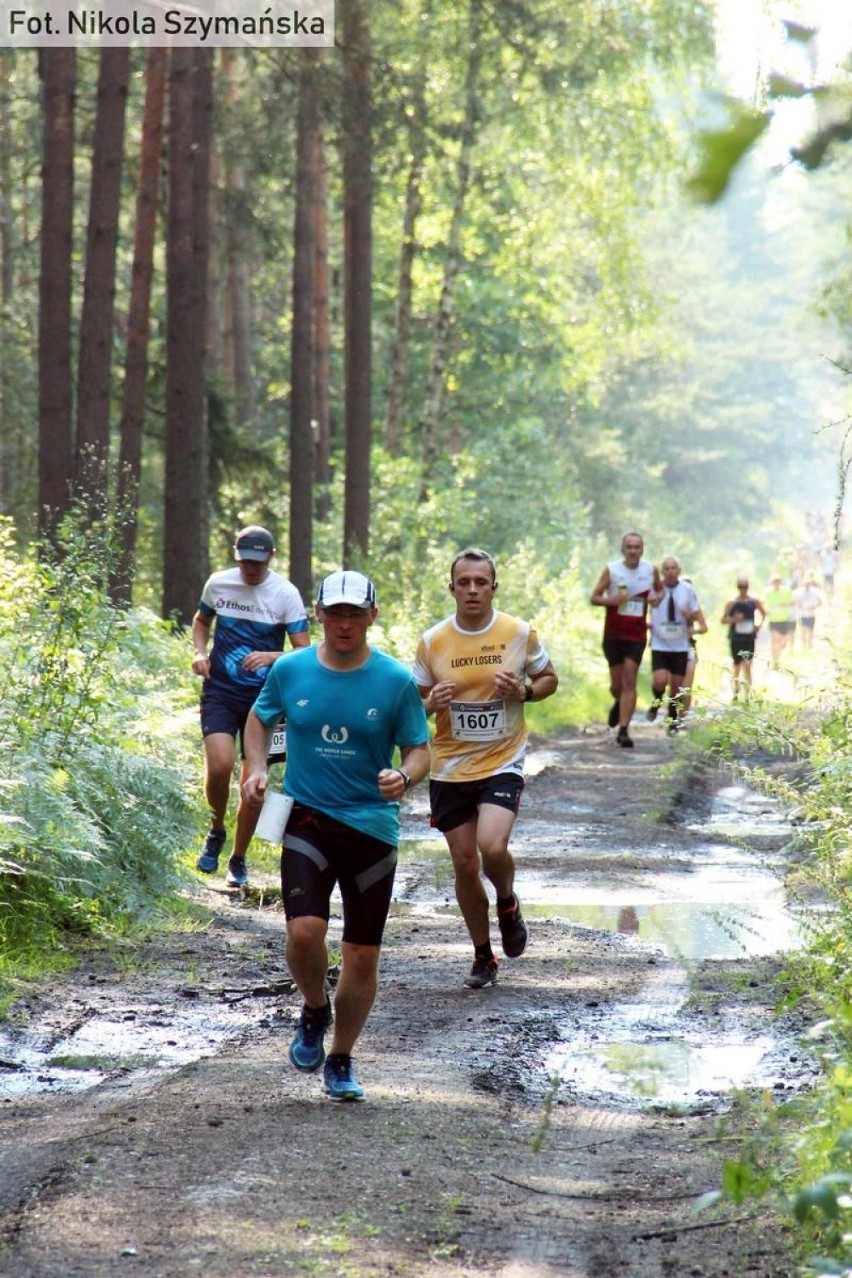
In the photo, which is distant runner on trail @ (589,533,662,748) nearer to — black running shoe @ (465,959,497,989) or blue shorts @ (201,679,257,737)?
blue shorts @ (201,679,257,737)

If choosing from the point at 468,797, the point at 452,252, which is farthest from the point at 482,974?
the point at 452,252

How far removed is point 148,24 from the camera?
22.2 m

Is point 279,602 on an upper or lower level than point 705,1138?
upper

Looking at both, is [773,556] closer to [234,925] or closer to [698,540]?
[698,540]

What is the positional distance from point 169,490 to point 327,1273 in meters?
16.7

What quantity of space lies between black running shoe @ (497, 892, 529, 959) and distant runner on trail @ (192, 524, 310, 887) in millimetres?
2604

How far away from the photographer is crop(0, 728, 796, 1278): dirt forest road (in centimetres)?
493

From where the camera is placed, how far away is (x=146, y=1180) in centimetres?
544

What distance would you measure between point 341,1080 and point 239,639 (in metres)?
5.37

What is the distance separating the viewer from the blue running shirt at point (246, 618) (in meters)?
11.6

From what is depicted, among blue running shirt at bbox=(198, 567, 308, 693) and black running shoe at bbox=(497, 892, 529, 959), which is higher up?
blue running shirt at bbox=(198, 567, 308, 693)

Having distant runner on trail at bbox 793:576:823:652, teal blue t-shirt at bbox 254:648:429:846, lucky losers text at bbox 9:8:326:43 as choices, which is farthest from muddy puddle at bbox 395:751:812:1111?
distant runner on trail at bbox 793:576:823:652

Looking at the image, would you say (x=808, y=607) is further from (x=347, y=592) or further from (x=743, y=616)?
(x=347, y=592)

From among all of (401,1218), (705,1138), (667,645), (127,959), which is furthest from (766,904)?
(667,645)
